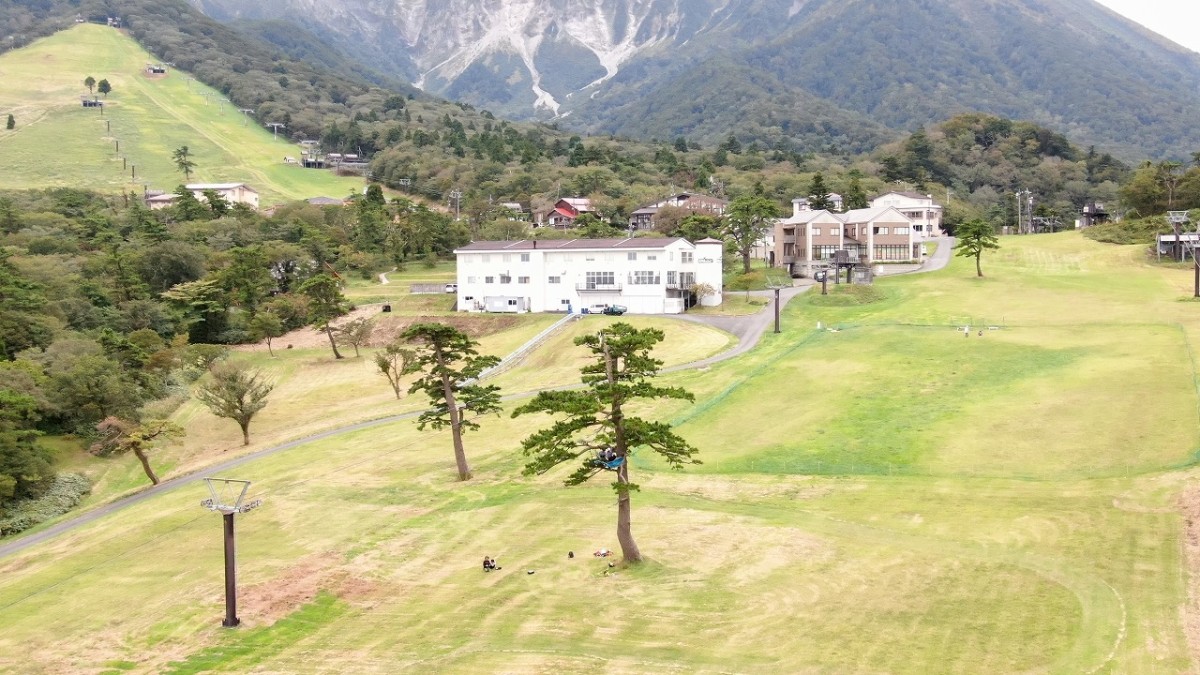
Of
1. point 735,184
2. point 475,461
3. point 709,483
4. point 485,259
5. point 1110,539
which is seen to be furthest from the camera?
point 735,184

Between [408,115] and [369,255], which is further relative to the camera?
[408,115]

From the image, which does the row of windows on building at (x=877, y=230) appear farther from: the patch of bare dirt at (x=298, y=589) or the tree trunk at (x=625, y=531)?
the patch of bare dirt at (x=298, y=589)

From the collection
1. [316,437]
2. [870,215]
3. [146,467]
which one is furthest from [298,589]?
[870,215]

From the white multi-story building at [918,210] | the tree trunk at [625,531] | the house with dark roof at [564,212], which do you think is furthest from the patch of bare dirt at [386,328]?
the tree trunk at [625,531]

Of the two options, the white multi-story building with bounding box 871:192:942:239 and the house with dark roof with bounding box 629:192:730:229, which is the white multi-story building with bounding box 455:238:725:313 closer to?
the white multi-story building with bounding box 871:192:942:239

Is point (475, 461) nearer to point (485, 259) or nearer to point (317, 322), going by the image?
point (317, 322)

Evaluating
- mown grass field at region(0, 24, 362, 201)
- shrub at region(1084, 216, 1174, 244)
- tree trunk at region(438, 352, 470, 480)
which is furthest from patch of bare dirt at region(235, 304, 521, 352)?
mown grass field at region(0, 24, 362, 201)

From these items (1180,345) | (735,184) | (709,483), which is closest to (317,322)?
(709,483)

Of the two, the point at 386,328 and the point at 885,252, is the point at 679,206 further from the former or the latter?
the point at 386,328
